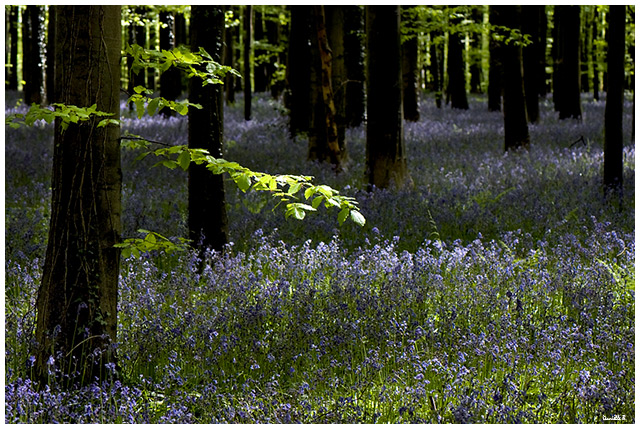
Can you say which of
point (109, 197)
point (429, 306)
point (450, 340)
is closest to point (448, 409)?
point (450, 340)

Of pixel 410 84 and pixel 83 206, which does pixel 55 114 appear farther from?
pixel 410 84

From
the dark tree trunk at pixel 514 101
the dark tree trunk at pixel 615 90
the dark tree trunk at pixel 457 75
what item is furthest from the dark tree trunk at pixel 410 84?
the dark tree trunk at pixel 615 90

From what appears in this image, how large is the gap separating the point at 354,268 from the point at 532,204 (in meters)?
4.64

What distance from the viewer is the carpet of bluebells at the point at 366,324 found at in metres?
3.65

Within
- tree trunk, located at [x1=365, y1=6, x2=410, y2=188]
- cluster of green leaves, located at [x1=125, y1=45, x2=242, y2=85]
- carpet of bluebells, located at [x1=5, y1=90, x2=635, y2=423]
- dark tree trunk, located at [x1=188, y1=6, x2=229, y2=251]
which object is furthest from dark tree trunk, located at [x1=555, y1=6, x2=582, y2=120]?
cluster of green leaves, located at [x1=125, y1=45, x2=242, y2=85]

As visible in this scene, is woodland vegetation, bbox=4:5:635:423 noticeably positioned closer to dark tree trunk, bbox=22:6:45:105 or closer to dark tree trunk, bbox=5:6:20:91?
dark tree trunk, bbox=22:6:45:105

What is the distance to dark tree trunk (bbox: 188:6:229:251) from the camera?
6.51m

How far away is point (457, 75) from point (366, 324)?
26.0m

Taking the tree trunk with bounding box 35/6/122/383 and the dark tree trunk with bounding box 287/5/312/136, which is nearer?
the tree trunk with bounding box 35/6/122/383

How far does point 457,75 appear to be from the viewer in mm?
29109

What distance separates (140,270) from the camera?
20.5ft

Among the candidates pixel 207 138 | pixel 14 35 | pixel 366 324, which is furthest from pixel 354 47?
pixel 14 35

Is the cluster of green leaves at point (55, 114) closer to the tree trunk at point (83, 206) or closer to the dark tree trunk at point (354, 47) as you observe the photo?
the tree trunk at point (83, 206)

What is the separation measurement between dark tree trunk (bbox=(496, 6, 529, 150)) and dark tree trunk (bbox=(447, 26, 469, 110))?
548 inches
